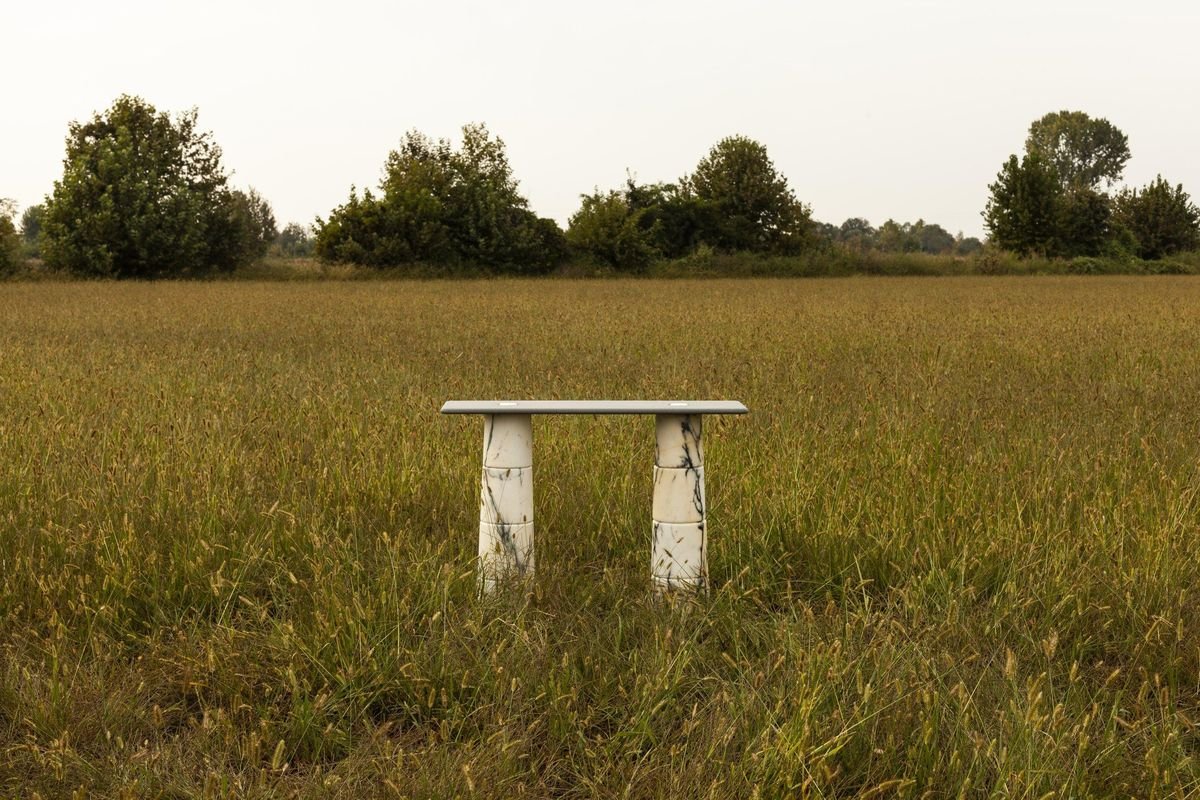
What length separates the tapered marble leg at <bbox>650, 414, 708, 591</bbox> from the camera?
2.71m

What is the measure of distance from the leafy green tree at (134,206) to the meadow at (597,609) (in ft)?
105

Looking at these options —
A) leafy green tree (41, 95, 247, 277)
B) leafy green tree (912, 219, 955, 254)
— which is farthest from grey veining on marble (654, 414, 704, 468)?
leafy green tree (912, 219, 955, 254)

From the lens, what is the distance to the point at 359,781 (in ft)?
6.73

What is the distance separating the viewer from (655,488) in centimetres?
278

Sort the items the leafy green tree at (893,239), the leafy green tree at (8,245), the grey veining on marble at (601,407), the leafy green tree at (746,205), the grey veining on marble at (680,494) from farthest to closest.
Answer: the leafy green tree at (893,239) < the leafy green tree at (746,205) < the leafy green tree at (8,245) < the grey veining on marble at (680,494) < the grey veining on marble at (601,407)

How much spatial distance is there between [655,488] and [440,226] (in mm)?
37990

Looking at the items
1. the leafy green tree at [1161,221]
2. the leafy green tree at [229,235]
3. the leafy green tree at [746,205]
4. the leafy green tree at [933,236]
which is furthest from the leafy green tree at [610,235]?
the leafy green tree at [933,236]

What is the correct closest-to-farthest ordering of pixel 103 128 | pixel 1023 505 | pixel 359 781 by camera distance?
pixel 359 781
pixel 1023 505
pixel 103 128

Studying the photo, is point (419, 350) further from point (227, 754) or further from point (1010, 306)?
point (1010, 306)

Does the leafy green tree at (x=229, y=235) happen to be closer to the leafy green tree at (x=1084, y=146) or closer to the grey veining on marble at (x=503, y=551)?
the grey veining on marble at (x=503, y=551)

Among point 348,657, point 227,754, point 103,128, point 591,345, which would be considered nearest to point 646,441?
point 348,657

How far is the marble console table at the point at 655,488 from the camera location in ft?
8.81

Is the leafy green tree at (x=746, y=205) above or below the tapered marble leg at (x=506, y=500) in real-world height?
above

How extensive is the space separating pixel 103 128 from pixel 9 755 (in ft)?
138
